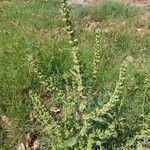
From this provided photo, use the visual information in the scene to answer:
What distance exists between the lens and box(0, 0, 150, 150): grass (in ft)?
16.0

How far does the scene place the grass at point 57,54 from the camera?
16.0 feet

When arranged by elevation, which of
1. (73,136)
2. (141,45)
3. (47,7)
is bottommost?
(47,7)

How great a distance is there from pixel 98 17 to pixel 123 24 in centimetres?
121

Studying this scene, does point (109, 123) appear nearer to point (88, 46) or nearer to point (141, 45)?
point (88, 46)

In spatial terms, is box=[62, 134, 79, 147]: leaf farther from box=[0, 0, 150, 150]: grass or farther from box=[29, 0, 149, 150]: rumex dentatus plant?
box=[0, 0, 150, 150]: grass

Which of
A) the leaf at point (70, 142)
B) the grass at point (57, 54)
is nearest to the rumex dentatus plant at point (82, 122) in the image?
the leaf at point (70, 142)

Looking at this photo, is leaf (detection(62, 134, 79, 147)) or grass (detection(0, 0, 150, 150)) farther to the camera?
grass (detection(0, 0, 150, 150))

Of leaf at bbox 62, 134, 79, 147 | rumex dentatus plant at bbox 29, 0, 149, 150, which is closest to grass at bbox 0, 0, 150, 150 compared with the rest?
rumex dentatus plant at bbox 29, 0, 149, 150

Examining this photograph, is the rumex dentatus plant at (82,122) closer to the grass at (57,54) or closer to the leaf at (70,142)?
the leaf at (70,142)

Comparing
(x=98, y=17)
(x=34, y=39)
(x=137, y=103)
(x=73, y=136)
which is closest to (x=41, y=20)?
(x=98, y=17)

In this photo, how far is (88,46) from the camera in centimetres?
618

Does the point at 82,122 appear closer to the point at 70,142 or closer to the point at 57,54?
the point at 70,142

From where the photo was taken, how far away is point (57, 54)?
5.84 m

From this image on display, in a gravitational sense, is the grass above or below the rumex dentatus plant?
below
